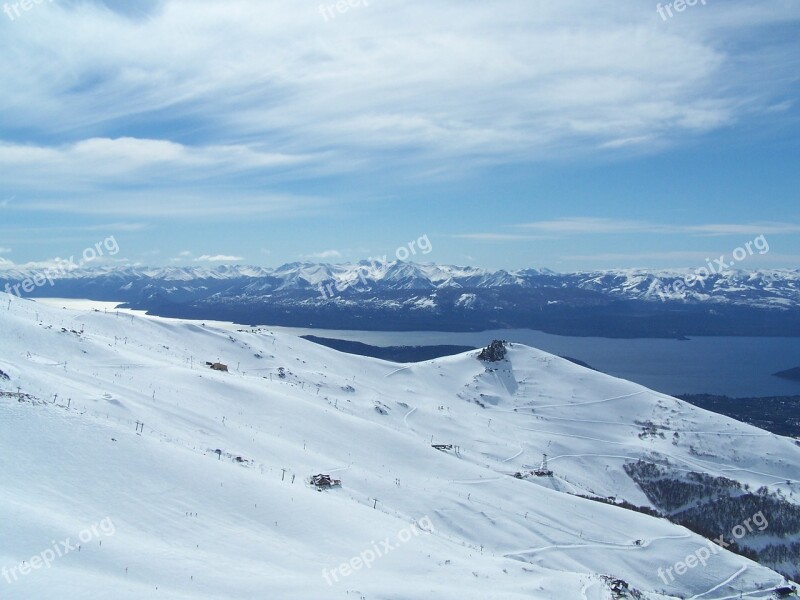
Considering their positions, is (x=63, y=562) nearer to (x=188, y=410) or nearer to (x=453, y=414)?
(x=188, y=410)

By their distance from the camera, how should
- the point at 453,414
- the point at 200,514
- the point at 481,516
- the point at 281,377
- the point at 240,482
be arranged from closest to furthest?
1. the point at 200,514
2. the point at 240,482
3. the point at 481,516
4. the point at 281,377
5. the point at 453,414

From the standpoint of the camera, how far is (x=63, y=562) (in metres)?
15.4

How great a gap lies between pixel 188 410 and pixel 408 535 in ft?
61.2

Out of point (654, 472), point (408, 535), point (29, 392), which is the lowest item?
point (654, 472)

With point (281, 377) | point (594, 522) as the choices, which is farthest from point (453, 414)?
point (594, 522)

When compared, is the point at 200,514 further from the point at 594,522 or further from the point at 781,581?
the point at 781,581

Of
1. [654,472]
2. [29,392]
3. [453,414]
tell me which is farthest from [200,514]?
[654,472]

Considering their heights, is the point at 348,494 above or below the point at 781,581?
above

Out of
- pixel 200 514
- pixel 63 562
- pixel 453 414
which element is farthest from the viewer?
pixel 453 414

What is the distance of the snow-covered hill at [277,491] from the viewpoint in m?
17.5

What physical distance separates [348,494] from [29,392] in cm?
1767

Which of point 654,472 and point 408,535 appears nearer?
point 408,535

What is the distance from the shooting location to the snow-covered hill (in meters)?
17.5

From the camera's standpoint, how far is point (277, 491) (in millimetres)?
25297
